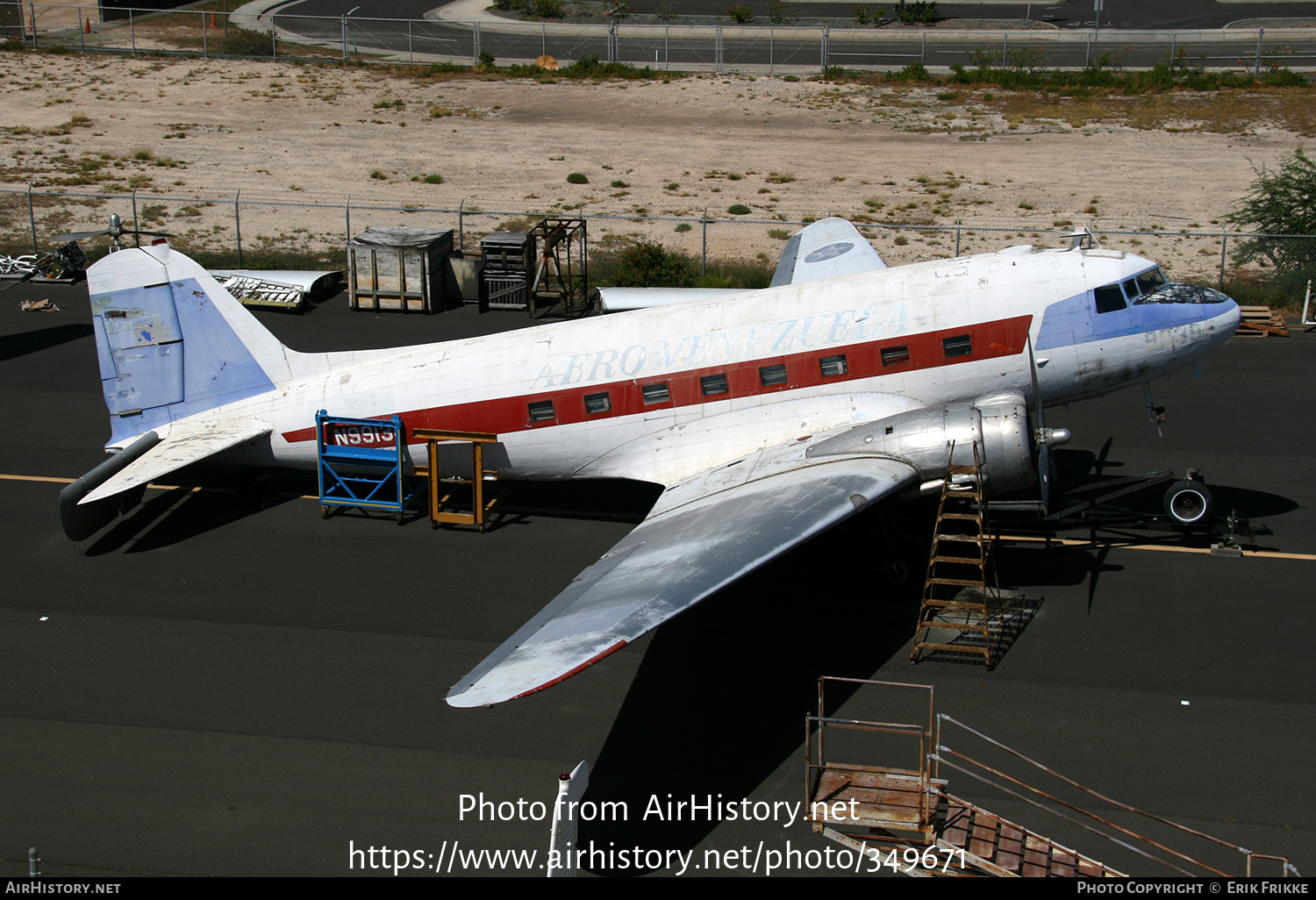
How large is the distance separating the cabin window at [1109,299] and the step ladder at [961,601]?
176 inches

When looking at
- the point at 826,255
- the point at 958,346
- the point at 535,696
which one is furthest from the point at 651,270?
the point at 535,696

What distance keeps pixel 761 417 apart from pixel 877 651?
4953 mm

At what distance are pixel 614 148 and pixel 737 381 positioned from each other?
38282mm

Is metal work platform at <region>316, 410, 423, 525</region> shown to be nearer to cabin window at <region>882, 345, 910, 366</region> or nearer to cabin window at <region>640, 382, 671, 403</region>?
cabin window at <region>640, 382, 671, 403</region>

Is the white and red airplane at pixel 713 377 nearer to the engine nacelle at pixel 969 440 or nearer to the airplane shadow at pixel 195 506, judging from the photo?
the engine nacelle at pixel 969 440

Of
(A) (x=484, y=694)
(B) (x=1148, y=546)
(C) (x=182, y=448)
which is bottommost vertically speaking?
(B) (x=1148, y=546)

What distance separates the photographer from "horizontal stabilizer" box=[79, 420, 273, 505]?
1970cm

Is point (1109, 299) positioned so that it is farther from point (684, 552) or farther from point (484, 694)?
point (484, 694)

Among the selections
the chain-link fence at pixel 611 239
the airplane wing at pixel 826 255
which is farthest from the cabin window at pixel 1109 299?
the chain-link fence at pixel 611 239

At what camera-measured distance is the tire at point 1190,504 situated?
20.6 m

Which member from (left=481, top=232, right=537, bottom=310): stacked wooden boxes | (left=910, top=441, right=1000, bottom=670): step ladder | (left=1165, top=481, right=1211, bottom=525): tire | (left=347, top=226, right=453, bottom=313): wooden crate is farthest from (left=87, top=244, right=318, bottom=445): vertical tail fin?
(left=1165, top=481, right=1211, bottom=525): tire

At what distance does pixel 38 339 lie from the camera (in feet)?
109

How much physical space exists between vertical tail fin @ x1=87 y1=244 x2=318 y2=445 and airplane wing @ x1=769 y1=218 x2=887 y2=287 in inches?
452

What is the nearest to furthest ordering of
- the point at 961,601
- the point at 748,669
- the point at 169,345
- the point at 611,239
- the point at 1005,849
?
the point at 1005,849 < the point at 748,669 < the point at 961,601 < the point at 169,345 < the point at 611,239
